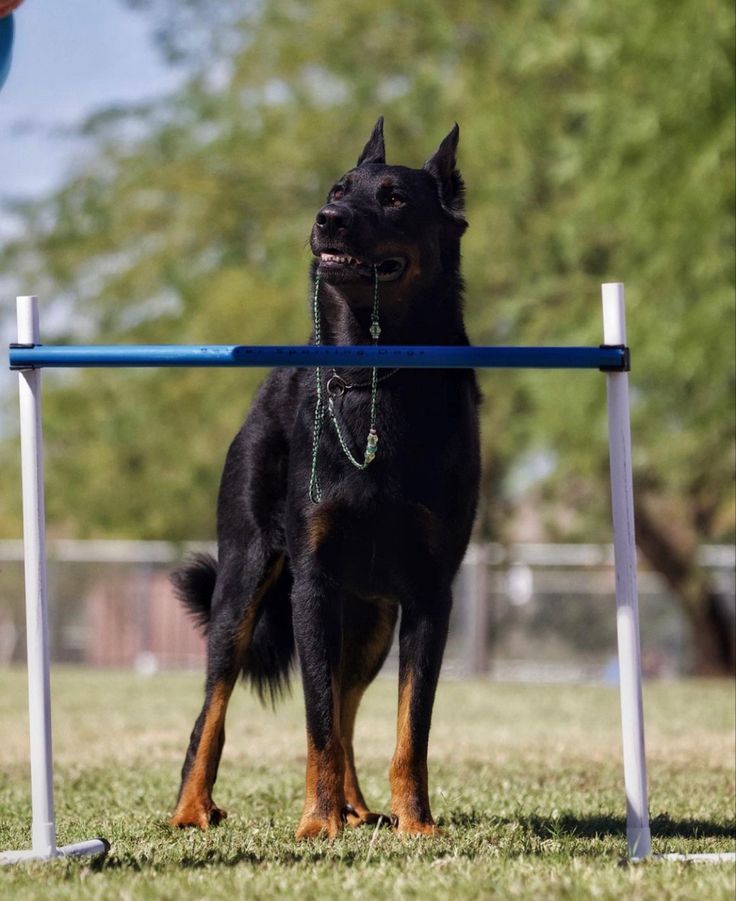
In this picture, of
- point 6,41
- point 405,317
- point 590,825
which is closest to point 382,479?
point 405,317

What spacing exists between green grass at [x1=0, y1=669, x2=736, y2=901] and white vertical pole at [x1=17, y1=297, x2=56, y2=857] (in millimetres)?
194

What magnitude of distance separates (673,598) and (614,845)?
18.4 meters

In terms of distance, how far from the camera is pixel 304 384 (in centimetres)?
493

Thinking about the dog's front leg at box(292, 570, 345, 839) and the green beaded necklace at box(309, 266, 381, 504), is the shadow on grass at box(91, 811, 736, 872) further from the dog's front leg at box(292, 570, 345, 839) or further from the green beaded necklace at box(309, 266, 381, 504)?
the green beaded necklace at box(309, 266, 381, 504)

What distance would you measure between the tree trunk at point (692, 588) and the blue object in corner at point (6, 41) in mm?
16587

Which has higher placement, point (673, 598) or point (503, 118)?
point (503, 118)

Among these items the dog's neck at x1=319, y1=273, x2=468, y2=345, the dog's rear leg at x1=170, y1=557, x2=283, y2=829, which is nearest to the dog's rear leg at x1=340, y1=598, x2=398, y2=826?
the dog's rear leg at x1=170, y1=557, x2=283, y2=829

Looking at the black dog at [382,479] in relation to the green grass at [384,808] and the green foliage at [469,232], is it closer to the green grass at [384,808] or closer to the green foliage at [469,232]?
the green grass at [384,808]

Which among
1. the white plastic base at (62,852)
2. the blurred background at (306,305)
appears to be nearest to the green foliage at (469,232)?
the blurred background at (306,305)

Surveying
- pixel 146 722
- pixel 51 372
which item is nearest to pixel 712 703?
pixel 146 722

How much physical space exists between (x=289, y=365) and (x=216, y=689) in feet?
5.21

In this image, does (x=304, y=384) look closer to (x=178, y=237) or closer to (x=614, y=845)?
(x=614, y=845)

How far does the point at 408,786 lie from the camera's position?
14.6 feet

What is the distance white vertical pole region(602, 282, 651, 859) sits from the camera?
13.0 ft
